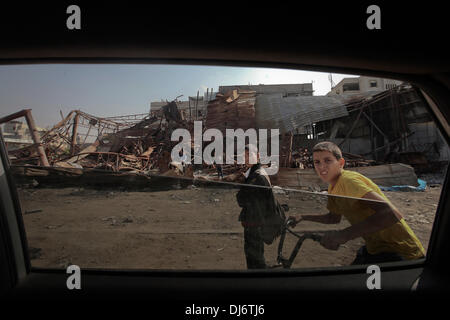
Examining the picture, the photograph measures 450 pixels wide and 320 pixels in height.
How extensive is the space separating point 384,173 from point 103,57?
11.8 ft

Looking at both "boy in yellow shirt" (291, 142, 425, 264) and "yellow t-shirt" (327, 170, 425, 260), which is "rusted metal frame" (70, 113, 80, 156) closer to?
"boy in yellow shirt" (291, 142, 425, 264)

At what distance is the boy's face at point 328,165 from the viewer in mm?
1402

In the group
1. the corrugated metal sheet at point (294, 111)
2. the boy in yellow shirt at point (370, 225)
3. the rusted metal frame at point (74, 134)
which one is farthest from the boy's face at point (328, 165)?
the rusted metal frame at point (74, 134)

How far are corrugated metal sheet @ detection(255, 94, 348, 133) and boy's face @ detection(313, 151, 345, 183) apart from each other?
197cm

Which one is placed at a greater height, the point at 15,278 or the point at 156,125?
the point at 156,125

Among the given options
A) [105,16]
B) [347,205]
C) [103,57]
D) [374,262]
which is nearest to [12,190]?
[103,57]

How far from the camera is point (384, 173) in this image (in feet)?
10.4

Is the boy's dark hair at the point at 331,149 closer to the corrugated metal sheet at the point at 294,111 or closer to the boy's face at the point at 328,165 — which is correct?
the boy's face at the point at 328,165

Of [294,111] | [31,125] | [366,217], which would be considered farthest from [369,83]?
[31,125]

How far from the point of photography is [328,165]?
1425 mm

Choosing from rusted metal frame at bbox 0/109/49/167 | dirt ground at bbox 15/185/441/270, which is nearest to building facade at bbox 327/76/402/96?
dirt ground at bbox 15/185/441/270

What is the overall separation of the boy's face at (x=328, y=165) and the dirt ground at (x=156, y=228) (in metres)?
0.35

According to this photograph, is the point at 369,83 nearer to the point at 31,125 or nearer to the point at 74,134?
the point at 31,125
